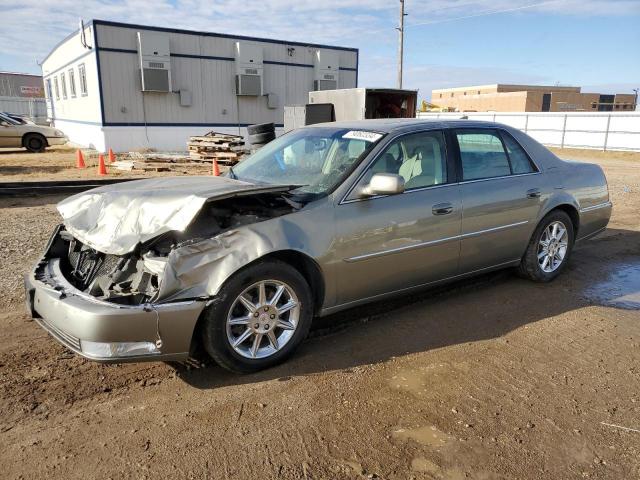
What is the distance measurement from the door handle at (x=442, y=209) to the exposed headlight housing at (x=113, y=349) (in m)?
2.45

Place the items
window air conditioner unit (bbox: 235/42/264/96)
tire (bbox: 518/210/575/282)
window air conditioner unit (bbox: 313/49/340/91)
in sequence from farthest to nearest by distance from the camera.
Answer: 1. window air conditioner unit (bbox: 313/49/340/91)
2. window air conditioner unit (bbox: 235/42/264/96)
3. tire (bbox: 518/210/575/282)

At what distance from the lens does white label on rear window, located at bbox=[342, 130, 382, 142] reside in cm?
414

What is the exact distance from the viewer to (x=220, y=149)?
16734 mm

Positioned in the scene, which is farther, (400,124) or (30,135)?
(30,135)

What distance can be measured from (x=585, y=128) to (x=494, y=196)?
89.5ft

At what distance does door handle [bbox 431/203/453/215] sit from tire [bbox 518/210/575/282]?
4.56 feet

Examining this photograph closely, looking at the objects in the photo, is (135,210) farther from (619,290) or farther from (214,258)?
(619,290)

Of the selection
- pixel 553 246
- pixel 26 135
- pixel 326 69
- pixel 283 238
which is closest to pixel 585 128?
pixel 326 69

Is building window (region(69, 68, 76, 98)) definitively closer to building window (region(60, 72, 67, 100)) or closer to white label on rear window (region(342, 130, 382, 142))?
building window (region(60, 72, 67, 100))

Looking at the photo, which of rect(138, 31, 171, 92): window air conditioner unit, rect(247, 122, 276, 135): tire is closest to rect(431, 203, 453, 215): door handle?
rect(247, 122, 276, 135): tire

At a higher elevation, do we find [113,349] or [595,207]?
[595,207]

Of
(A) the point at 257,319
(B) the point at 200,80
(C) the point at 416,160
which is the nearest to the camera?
(A) the point at 257,319

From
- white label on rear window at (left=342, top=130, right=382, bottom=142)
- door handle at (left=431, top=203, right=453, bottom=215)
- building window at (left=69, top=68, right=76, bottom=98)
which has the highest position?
building window at (left=69, top=68, right=76, bottom=98)

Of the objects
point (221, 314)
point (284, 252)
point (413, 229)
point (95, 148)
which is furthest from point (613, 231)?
point (95, 148)
